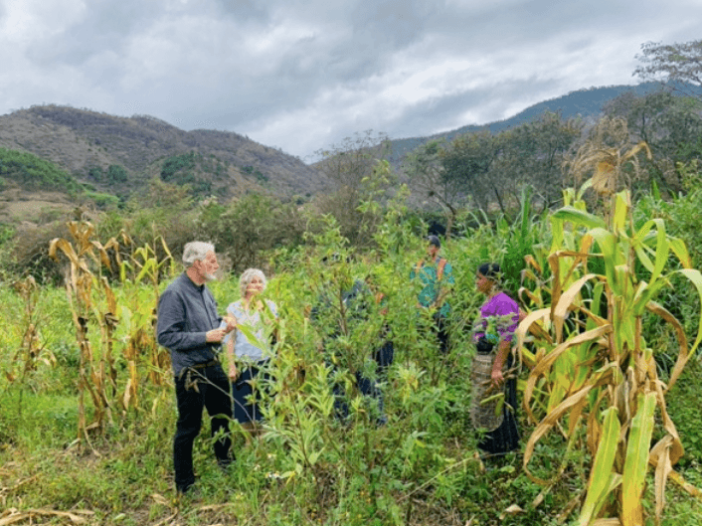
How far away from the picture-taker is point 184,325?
330 cm

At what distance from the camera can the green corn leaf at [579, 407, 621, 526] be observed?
68.2 inches

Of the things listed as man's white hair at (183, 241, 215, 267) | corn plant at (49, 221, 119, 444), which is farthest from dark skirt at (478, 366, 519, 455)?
corn plant at (49, 221, 119, 444)

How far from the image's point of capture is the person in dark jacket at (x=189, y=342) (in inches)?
126

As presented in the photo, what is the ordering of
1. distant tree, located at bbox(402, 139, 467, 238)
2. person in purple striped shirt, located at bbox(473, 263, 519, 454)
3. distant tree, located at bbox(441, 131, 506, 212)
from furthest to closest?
1. distant tree, located at bbox(402, 139, 467, 238)
2. distant tree, located at bbox(441, 131, 506, 212)
3. person in purple striped shirt, located at bbox(473, 263, 519, 454)

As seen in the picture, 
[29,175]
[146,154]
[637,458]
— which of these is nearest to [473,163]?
[637,458]

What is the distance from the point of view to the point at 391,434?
2635 mm

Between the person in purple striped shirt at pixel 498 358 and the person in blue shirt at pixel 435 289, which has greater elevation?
the person in blue shirt at pixel 435 289

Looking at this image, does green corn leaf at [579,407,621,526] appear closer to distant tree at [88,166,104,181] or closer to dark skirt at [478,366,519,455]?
dark skirt at [478,366,519,455]

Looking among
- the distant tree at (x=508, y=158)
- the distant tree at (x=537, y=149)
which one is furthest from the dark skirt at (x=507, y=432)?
the distant tree at (x=537, y=149)

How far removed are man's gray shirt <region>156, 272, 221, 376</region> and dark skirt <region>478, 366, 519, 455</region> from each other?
1910mm

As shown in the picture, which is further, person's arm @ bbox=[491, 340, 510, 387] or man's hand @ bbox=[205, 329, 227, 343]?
man's hand @ bbox=[205, 329, 227, 343]

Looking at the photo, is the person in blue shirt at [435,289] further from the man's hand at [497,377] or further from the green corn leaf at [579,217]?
the green corn leaf at [579,217]

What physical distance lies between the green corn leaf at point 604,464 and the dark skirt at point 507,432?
4.60ft

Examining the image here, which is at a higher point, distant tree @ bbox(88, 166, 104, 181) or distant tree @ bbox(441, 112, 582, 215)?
distant tree @ bbox(88, 166, 104, 181)
